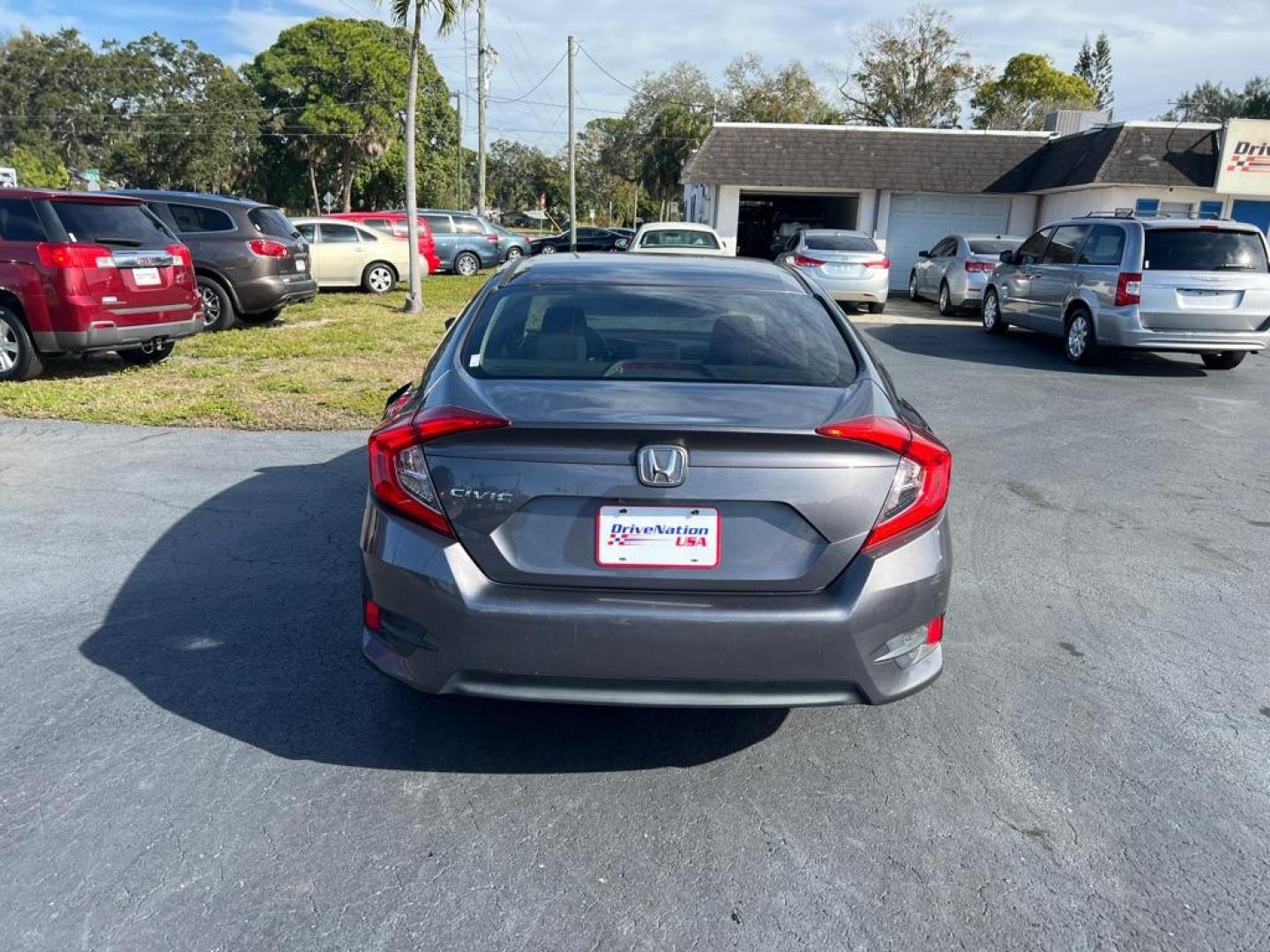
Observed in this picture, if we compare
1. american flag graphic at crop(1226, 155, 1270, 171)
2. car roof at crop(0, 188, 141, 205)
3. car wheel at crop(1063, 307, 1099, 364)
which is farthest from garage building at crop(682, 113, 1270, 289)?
car roof at crop(0, 188, 141, 205)

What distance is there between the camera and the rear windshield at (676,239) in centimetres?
1634

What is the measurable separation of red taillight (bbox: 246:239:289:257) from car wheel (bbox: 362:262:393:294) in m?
5.23

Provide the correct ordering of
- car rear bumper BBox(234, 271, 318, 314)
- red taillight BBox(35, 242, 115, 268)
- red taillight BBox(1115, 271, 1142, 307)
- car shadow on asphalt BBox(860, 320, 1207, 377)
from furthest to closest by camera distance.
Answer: car rear bumper BBox(234, 271, 318, 314), car shadow on asphalt BBox(860, 320, 1207, 377), red taillight BBox(1115, 271, 1142, 307), red taillight BBox(35, 242, 115, 268)

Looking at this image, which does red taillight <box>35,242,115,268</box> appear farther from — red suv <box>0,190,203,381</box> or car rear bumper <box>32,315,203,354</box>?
car rear bumper <box>32,315,203,354</box>

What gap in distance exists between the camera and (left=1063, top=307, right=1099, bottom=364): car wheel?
11.5 metres

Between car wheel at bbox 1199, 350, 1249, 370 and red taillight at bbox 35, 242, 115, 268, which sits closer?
red taillight at bbox 35, 242, 115, 268

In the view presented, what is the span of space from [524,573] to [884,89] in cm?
5676

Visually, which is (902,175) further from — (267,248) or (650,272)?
(650,272)

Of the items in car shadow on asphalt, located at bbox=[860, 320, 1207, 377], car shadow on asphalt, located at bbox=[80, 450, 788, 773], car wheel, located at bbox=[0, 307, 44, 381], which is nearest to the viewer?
car shadow on asphalt, located at bbox=[80, 450, 788, 773]

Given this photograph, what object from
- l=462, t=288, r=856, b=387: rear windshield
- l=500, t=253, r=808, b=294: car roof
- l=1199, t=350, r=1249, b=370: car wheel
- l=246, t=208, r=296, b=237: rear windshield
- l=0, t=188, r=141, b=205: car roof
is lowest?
l=1199, t=350, r=1249, b=370: car wheel

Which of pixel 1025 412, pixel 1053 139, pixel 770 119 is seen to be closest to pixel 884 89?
pixel 770 119

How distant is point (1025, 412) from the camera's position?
896cm

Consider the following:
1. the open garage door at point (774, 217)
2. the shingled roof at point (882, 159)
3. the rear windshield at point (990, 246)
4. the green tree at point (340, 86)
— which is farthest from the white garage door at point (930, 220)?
the green tree at point (340, 86)

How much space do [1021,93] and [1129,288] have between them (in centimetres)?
5650
